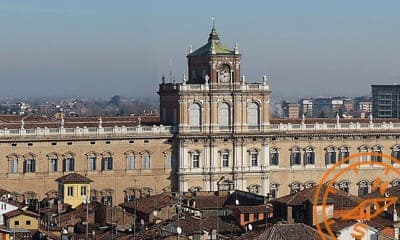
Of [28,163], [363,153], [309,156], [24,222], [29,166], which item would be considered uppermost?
[363,153]

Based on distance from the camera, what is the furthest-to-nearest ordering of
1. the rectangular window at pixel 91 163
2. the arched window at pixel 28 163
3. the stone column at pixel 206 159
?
the stone column at pixel 206 159 < the rectangular window at pixel 91 163 < the arched window at pixel 28 163

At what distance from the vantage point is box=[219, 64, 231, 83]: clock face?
61.7 m

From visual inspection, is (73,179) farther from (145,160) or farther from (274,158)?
(274,158)

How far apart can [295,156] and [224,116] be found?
4.61 meters

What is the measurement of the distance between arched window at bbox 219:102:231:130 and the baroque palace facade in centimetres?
5

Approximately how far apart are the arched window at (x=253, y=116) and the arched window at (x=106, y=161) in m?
7.15

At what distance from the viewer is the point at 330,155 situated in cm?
6462

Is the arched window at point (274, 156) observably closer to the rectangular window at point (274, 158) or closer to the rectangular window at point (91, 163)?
the rectangular window at point (274, 158)

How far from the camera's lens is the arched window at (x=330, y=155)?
2542 inches

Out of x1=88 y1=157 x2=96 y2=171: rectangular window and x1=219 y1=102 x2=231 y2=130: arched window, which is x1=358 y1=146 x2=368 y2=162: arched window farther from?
x1=88 y1=157 x2=96 y2=171: rectangular window

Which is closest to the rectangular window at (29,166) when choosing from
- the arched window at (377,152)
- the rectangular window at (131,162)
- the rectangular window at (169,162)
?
the rectangular window at (131,162)

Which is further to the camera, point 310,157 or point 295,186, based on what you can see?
point 310,157

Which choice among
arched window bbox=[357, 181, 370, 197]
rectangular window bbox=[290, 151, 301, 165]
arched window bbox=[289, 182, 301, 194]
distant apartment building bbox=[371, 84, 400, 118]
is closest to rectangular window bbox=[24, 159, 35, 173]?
arched window bbox=[289, 182, 301, 194]

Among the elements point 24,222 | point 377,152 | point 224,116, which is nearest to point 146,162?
point 224,116
